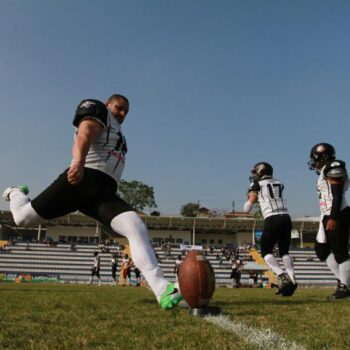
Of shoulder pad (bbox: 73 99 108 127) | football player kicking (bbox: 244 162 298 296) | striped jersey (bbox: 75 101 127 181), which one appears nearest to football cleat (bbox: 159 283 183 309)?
striped jersey (bbox: 75 101 127 181)

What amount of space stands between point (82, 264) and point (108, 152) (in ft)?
124

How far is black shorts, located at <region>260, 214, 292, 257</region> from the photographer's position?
23.2 ft

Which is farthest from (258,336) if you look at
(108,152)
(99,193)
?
(108,152)

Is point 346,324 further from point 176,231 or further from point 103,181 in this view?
point 176,231

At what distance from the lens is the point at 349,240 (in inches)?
245

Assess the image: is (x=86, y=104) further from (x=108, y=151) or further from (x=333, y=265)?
(x=333, y=265)

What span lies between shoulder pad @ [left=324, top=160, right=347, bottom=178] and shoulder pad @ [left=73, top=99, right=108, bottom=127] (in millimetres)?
3862

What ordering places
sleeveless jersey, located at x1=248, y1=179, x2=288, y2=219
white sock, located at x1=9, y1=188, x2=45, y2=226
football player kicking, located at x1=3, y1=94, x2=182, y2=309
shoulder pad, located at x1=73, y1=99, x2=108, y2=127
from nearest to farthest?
football player kicking, located at x1=3, y1=94, x2=182, y2=309
shoulder pad, located at x1=73, y1=99, x2=108, y2=127
white sock, located at x1=9, y1=188, x2=45, y2=226
sleeveless jersey, located at x1=248, y1=179, x2=288, y2=219

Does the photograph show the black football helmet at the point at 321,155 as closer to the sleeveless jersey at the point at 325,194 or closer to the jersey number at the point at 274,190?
the sleeveless jersey at the point at 325,194

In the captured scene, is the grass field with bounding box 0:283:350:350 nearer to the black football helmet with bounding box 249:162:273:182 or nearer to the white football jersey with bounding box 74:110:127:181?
the white football jersey with bounding box 74:110:127:181

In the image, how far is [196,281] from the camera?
12.6 feet

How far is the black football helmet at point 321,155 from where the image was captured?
22.1 feet

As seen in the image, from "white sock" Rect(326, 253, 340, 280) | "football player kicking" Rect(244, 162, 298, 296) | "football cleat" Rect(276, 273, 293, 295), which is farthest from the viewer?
"football player kicking" Rect(244, 162, 298, 296)

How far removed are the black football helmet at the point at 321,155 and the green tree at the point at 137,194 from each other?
218 ft
